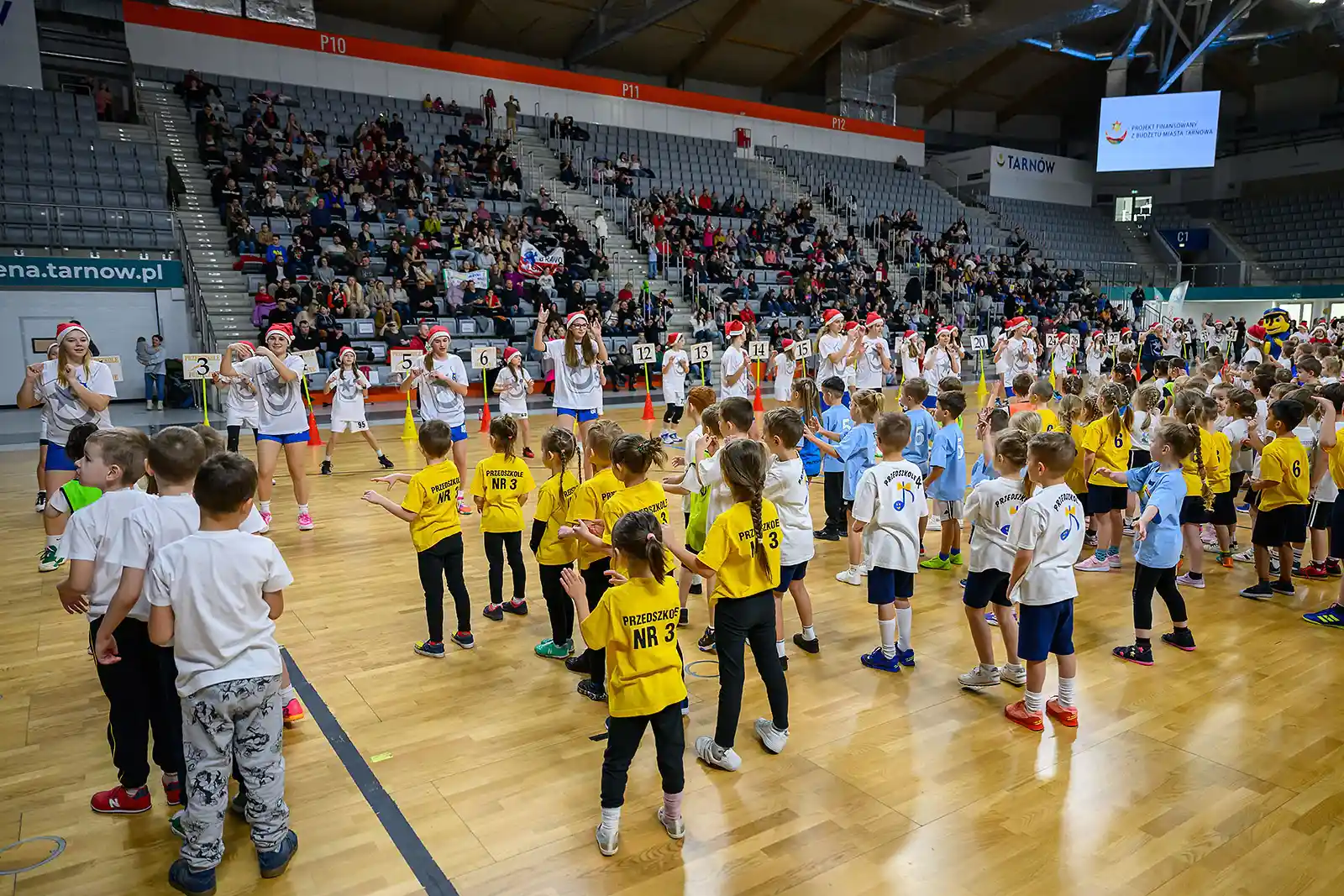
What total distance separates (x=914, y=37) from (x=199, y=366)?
25.0 metres

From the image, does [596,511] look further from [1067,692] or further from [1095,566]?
[1095,566]

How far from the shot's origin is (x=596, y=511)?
4.06 m

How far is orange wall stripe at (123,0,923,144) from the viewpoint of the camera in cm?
1838

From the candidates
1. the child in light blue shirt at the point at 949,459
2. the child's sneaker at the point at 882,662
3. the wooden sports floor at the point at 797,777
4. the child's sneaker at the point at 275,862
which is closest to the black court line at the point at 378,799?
the wooden sports floor at the point at 797,777

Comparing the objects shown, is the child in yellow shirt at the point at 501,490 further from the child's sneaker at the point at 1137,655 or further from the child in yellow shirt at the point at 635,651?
the child's sneaker at the point at 1137,655

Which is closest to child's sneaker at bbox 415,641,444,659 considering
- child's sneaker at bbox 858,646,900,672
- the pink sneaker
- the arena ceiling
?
child's sneaker at bbox 858,646,900,672

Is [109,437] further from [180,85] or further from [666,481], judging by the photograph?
[180,85]

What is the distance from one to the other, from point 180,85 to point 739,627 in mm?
19877

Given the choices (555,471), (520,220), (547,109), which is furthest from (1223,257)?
(555,471)

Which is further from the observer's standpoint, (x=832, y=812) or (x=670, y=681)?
(x=832, y=812)

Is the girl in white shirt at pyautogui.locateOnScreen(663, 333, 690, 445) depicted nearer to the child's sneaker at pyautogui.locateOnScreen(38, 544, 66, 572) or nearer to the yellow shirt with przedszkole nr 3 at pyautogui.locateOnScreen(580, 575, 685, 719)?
the child's sneaker at pyautogui.locateOnScreen(38, 544, 66, 572)

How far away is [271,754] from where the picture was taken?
2.80 meters

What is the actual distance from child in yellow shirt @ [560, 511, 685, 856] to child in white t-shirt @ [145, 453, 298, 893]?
3.35 feet

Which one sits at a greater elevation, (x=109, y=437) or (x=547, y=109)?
(x=547, y=109)
